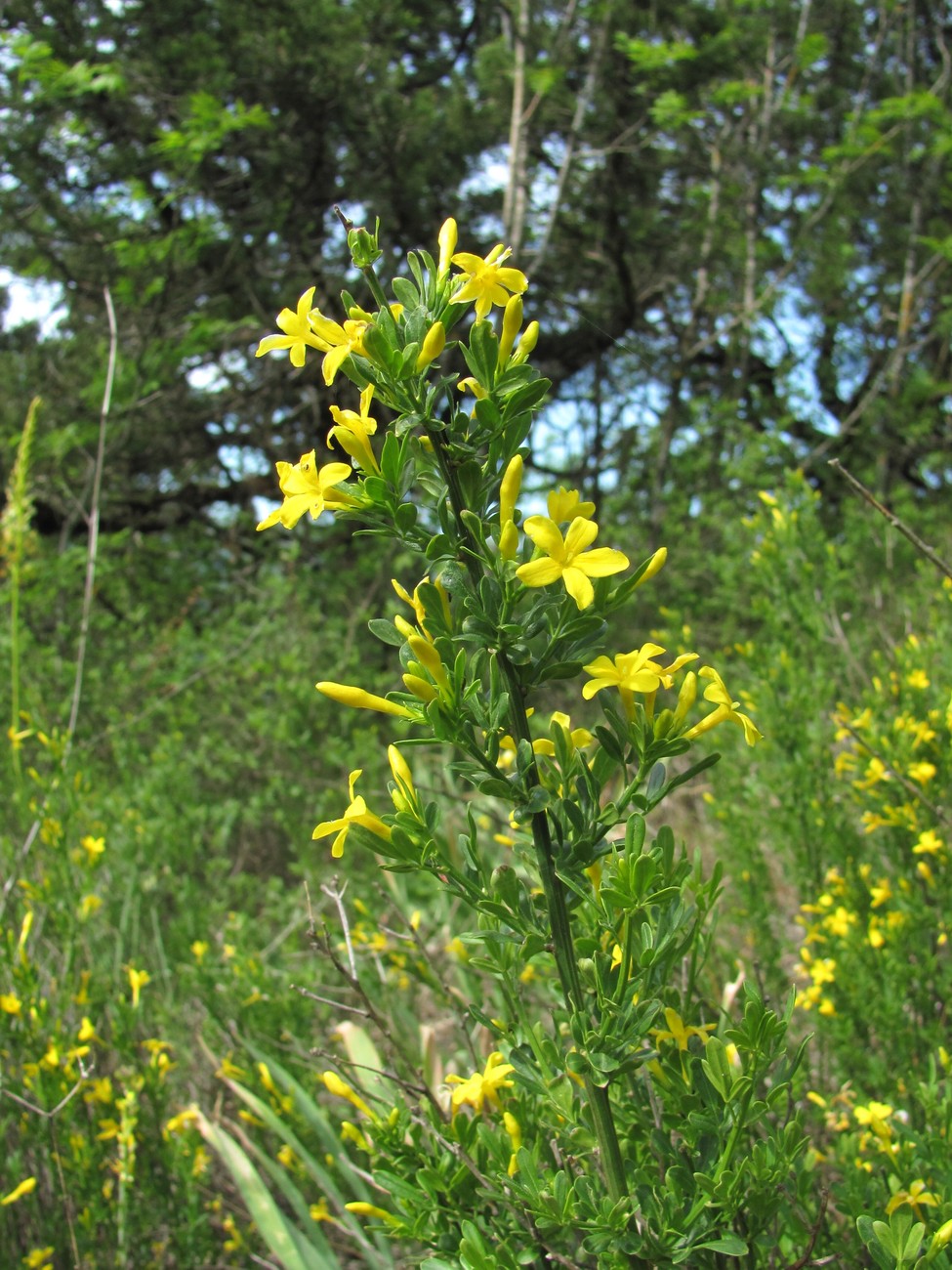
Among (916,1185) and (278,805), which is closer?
(916,1185)

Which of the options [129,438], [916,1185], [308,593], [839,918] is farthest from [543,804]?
[129,438]

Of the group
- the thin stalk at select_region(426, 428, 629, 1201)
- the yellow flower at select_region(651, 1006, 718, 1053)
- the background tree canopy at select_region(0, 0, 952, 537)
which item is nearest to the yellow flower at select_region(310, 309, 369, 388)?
the thin stalk at select_region(426, 428, 629, 1201)

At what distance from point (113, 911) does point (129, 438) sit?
14.1ft

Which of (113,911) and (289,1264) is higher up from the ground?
(113,911)

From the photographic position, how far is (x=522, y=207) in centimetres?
616

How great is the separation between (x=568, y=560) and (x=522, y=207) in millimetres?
5884

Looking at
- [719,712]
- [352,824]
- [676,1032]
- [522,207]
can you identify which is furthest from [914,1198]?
[522,207]

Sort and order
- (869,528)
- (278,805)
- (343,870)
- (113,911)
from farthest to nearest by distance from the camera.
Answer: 1. (869,528)
2. (278,805)
3. (343,870)
4. (113,911)

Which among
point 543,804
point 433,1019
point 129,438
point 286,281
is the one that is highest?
point 286,281

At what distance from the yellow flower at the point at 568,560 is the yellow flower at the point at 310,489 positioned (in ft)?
0.66

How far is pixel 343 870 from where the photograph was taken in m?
3.74

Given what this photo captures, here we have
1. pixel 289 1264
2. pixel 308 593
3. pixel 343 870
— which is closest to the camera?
pixel 289 1264

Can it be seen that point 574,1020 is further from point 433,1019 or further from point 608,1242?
point 433,1019

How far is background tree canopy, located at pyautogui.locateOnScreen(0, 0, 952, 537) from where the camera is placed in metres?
6.11
